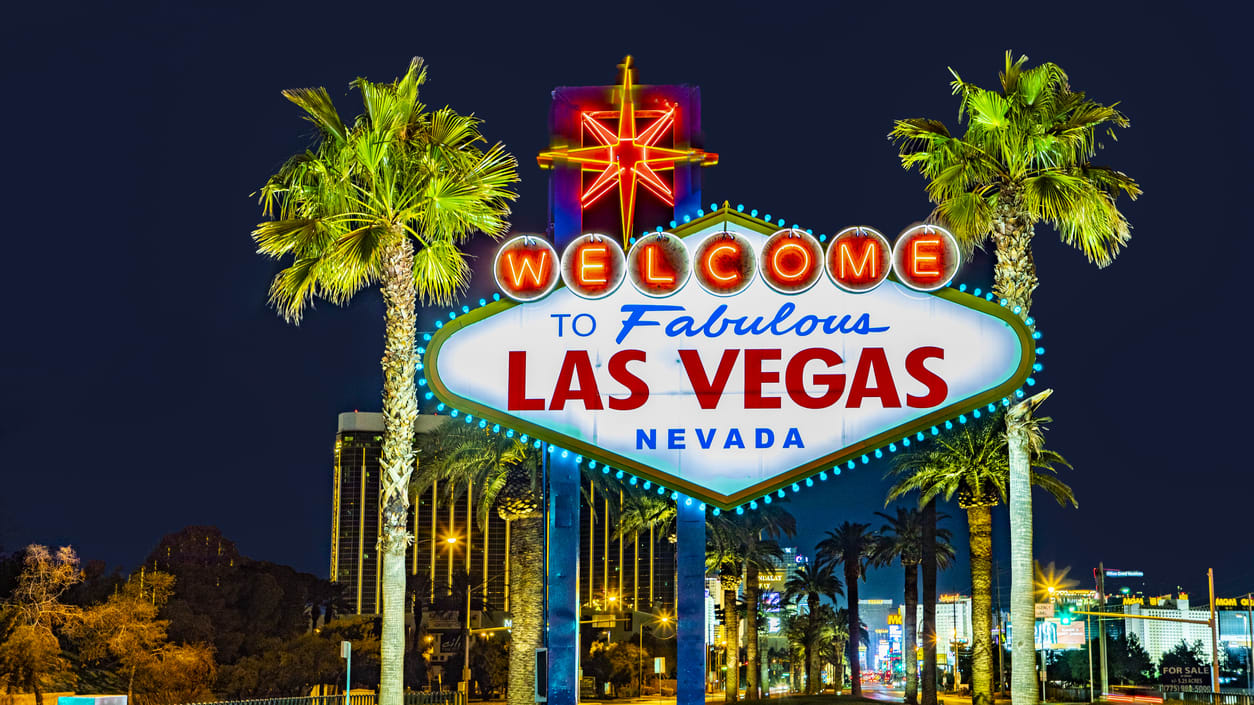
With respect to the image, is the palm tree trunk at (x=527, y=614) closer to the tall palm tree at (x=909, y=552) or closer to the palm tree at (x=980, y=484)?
the palm tree at (x=980, y=484)

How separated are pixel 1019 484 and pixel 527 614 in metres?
17.0

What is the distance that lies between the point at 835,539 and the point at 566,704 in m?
58.8

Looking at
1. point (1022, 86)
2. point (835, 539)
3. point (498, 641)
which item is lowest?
point (498, 641)

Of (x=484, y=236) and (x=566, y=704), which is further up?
(x=484, y=236)

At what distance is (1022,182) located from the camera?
2030cm

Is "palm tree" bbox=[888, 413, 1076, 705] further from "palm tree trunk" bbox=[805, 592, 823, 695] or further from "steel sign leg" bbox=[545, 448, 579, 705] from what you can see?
"palm tree trunk" bbox=[805, 592, 823, 695]

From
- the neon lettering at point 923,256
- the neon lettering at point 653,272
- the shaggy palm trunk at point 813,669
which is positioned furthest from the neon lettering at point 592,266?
the shaggy palm trunk at point 813,669

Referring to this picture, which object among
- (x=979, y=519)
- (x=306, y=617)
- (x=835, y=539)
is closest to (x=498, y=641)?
(x=306, y=617)

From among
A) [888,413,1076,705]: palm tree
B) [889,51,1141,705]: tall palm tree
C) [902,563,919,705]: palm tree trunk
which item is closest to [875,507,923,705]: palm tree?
[902,563,919,705]: palm tree trunk

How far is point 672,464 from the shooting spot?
18469 mm

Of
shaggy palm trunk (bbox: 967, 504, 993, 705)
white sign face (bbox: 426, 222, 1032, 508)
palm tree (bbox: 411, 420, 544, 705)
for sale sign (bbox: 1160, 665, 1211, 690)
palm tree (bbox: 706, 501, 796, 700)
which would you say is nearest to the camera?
white sign face (bbox: 426, 222, 1032, 508)

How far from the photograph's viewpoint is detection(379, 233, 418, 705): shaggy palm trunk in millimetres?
18625

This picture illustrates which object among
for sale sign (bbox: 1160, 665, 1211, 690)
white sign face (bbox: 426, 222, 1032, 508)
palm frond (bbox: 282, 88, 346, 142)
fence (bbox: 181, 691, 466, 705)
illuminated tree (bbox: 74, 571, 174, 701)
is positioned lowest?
for sale sign (bbox: 1160, 665, 1211, 690)

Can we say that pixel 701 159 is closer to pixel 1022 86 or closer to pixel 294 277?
pixel 1022 86
